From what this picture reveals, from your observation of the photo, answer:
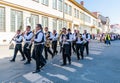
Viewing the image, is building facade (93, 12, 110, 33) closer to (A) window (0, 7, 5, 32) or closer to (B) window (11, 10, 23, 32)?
(B) window (11, 10, 23, 32)

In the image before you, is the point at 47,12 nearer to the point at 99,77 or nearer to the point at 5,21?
the point at 5,21

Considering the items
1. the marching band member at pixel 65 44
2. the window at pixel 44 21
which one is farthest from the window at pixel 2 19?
the marching band member at pixel 65 44

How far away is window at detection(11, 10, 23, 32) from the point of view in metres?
21.4

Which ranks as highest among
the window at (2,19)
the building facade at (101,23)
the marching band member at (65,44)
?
the building facade at (101,23)

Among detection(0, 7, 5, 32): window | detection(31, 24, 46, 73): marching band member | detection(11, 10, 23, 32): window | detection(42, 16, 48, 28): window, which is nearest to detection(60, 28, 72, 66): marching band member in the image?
detection(31, 24, 46, 73): marching band member

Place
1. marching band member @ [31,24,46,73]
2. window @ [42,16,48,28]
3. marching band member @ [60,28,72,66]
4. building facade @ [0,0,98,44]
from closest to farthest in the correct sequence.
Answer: marching band member @ [31,24,46,73], marching band member @ [60,28,72,66], building facade @ [0,0,98,44], window @ [42,16,48,28]

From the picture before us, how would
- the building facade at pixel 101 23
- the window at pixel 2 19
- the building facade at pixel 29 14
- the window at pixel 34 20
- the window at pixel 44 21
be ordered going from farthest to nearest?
the building facade at pixel 101 23, the window at pixel 44 21, the window at pixel 34 20, the building facade at pixel 29 14, the window at pixel 2 19

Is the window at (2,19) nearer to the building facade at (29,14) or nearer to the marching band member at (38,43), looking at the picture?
the building facade at (29,14)

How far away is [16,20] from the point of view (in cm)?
2205

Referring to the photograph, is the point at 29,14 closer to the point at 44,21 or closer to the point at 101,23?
the point at 44,21

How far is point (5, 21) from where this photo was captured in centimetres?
2014

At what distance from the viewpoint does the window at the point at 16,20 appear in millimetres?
21438

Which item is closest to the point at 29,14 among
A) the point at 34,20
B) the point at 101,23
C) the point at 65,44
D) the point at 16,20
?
the point at 34,20

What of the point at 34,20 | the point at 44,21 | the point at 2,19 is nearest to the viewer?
the point at 2,19
